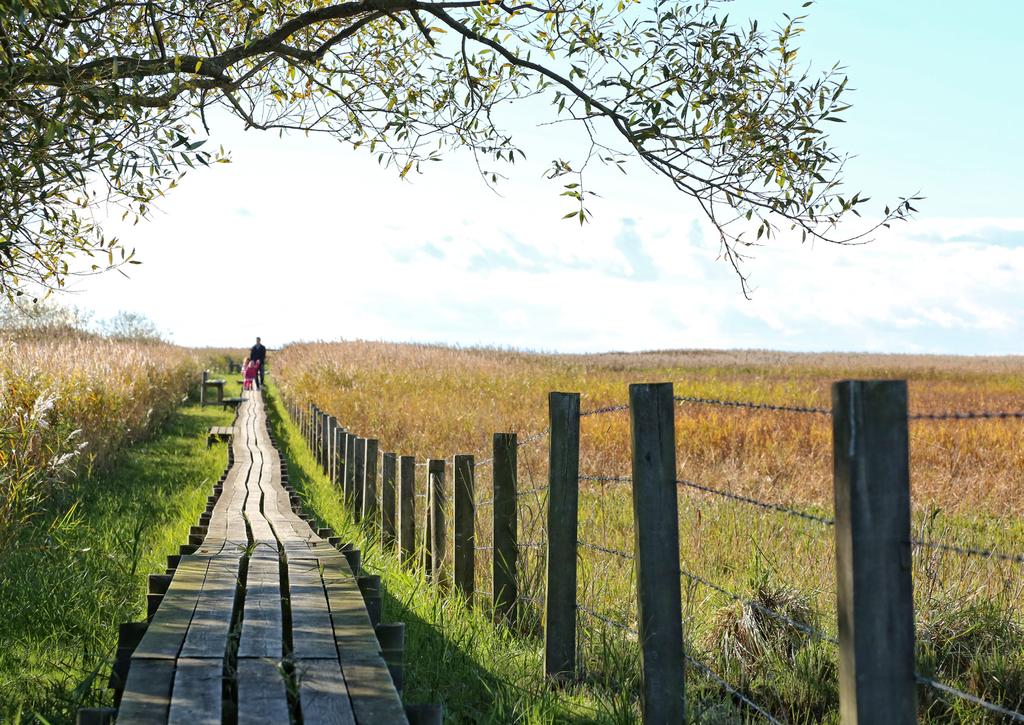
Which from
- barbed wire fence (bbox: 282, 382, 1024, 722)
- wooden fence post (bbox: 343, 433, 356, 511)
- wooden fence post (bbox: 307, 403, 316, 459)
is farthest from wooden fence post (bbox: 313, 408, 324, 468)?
barbed wire fence (bbox: 282, 382, 1024, 722)

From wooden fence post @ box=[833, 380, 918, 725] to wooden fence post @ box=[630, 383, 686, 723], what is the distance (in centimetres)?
125

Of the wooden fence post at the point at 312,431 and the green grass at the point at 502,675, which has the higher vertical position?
the wooden fence post at the point at 312,431

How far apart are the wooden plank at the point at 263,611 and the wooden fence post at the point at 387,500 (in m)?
3.09

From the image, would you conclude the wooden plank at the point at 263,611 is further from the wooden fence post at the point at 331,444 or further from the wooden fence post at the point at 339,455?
the wooden fence post at the point at 331,444

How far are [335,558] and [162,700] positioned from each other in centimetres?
247

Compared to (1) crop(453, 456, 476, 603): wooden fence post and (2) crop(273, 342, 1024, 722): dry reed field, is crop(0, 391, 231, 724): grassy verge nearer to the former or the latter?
(1) crop(453, 456, 476, 603): wooden fence post

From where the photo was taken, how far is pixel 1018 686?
4.59 meters

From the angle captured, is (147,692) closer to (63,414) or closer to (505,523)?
(505,523)

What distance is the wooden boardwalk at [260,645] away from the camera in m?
3.18

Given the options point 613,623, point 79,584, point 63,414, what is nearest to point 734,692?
point 613,623

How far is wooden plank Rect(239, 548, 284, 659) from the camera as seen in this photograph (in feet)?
12.4

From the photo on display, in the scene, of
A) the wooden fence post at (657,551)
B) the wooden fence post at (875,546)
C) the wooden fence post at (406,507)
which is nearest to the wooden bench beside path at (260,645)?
the wooden fence post at (657,551)

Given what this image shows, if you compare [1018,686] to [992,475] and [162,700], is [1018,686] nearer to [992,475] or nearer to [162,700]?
[162,700]

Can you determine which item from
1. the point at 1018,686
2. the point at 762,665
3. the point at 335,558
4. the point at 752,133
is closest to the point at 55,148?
the point at 335,558
